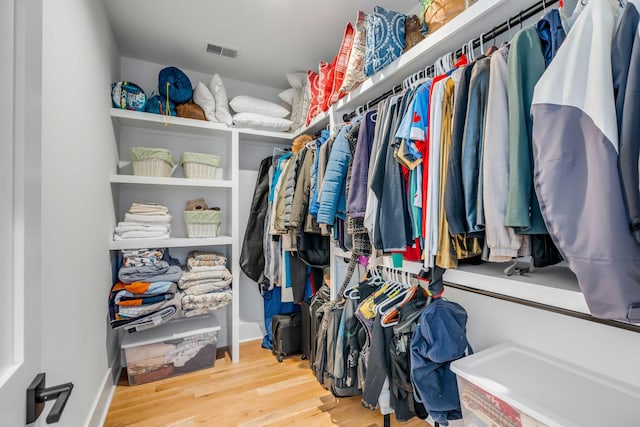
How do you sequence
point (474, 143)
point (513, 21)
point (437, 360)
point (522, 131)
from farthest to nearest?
point (437, 360)
point (513, 21)
point (474, 143)
point (522, 131)

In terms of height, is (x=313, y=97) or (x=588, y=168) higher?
(x=313, y=97)

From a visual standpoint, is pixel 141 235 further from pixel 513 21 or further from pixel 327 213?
pixel 513 21

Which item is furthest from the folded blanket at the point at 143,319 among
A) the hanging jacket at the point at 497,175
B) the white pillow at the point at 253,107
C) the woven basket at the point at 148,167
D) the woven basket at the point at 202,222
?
the hanging jacket at the point at 497,175

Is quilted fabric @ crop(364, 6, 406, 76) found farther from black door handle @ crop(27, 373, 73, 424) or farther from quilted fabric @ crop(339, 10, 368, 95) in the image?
black door handle @ crop(27, 373, 73, 424)

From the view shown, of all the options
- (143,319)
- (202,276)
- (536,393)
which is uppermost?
(202,276)

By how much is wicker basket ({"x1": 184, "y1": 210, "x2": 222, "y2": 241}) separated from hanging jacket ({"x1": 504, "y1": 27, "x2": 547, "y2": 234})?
6.73 feet

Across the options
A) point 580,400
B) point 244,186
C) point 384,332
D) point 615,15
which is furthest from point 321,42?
point 580,400

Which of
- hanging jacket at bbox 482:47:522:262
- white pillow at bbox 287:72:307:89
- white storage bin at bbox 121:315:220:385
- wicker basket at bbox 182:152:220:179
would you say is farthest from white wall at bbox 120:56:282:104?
hanging jacket at bbox 482:47:522:262

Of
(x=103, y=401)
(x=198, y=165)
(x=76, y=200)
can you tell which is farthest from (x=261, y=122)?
(x=103, y=401)

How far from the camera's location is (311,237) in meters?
1.98

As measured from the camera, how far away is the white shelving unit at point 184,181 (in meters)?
2.07

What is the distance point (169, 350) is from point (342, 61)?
2.31m

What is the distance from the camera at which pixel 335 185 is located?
4.70ft

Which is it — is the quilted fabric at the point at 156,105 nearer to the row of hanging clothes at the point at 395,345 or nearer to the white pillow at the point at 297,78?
the white pillow at the point at 297,78
